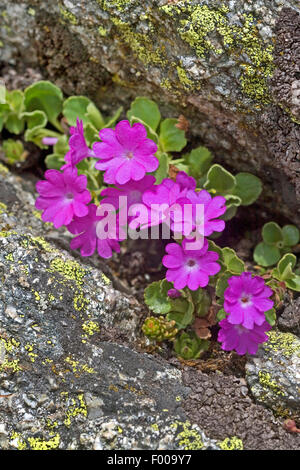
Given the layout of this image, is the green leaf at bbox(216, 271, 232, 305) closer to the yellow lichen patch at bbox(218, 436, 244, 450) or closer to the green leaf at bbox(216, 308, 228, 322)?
the green leaf at bbox(216, 308, 228, 322)

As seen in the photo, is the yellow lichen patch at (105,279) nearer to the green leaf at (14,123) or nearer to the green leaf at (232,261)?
the green leaf at (232,261)

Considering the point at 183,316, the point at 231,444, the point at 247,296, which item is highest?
the point at 247,296

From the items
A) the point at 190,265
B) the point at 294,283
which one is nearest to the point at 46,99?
the point at 190,265

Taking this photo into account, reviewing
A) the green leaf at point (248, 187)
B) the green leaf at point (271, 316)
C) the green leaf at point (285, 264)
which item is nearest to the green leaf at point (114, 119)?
the green leaf at point (248, 187)

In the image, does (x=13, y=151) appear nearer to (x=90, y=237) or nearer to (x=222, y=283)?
(x=90, y=237)

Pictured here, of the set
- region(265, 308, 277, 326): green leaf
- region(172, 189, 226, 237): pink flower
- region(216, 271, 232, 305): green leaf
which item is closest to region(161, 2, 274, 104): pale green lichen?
region(172, 189, 226, 237): pink flower

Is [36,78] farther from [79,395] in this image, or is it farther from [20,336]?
[79,395]
